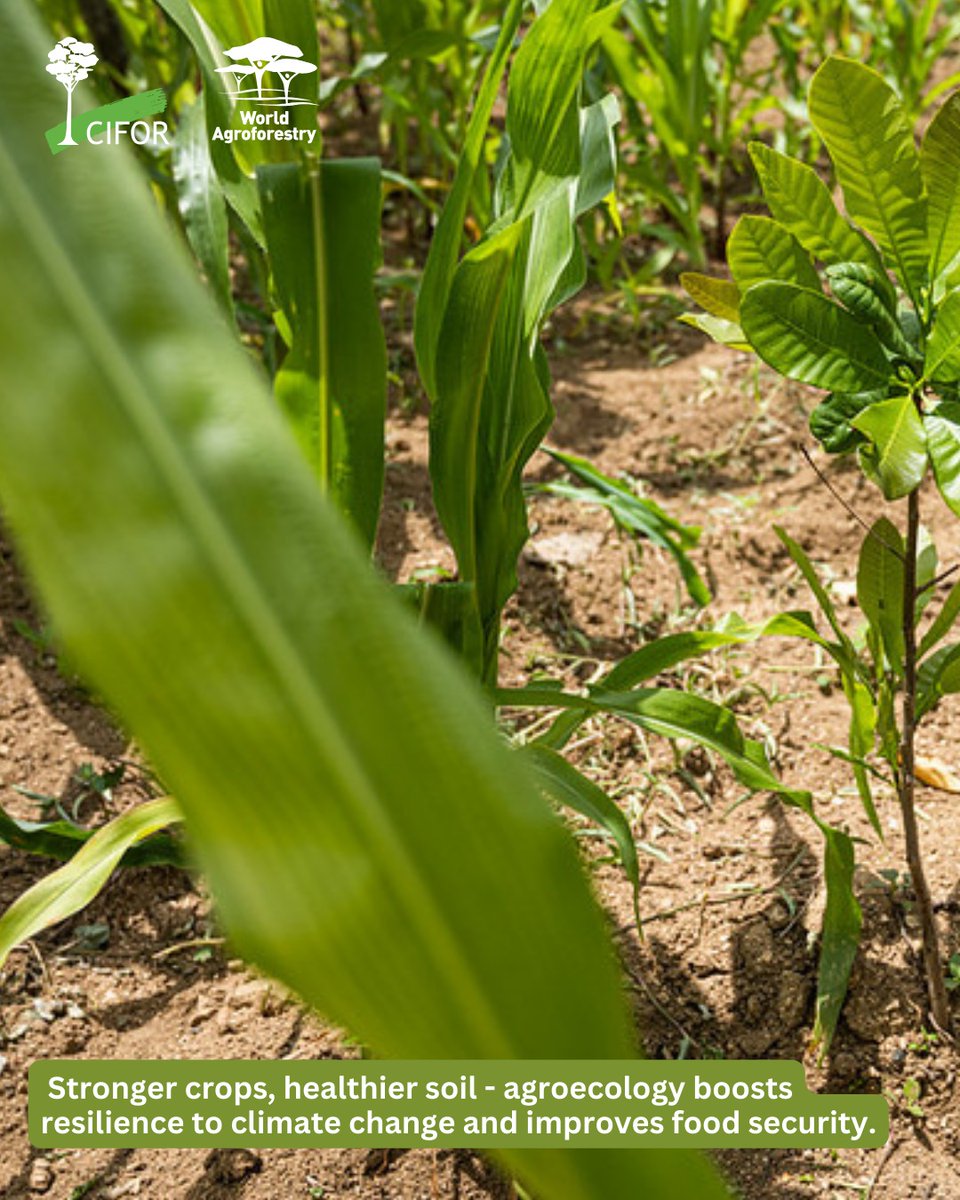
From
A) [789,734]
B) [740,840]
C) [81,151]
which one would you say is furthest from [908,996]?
[81,151]

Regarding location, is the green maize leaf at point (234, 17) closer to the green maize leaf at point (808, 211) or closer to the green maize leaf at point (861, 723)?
the green maize leaf at point (808, 211)

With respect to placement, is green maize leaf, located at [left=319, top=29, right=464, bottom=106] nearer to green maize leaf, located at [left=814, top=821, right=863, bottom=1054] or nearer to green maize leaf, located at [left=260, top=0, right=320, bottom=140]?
green maize leaf, located at [left=260, top=0, right=320, bottom=140]

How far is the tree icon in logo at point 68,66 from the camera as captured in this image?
373mm

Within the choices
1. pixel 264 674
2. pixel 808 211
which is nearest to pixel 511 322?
pixel 808 211

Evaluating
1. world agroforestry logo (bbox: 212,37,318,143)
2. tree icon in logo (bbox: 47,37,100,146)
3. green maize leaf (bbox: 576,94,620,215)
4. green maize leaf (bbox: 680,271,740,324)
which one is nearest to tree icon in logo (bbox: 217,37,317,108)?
world agroforestry logo (bbox: 212,37,318,143)

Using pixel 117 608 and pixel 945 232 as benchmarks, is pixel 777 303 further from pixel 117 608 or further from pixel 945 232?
pixel 117 608

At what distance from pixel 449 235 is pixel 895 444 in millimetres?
471

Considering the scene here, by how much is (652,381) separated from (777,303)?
138 cm

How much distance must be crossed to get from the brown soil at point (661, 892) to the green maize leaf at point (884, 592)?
0.23 meters

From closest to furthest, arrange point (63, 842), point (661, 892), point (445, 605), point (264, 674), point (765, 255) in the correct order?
point (264, 674)
point (765, 255)
point (445, 605)
point (63, 842)
point (661, 892)

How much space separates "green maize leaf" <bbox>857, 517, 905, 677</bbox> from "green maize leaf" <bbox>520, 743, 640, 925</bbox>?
28cm

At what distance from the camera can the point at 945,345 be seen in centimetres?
97

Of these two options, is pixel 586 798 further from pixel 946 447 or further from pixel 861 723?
pixel 946 447

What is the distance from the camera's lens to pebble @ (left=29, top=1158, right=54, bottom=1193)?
1.21m
